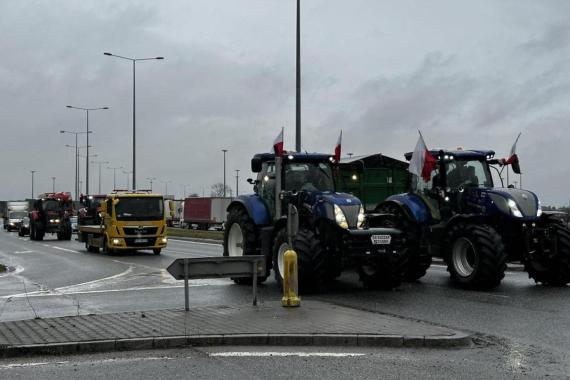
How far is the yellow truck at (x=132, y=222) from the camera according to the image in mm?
25922

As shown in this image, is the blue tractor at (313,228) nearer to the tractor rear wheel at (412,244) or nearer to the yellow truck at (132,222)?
the tractor rear wheel at (412,244)

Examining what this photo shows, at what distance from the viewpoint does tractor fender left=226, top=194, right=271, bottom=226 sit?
48.5 ft

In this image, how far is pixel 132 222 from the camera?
26.1m

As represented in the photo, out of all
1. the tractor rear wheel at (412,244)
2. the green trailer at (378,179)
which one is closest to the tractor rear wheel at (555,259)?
the tractor rear wheel at (412,244)

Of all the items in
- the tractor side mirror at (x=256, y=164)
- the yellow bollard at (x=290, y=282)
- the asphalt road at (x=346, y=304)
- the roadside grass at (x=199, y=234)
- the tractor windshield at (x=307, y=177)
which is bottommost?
the roadside grass at (x=199, y=234)

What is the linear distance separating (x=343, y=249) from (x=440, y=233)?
277 cm

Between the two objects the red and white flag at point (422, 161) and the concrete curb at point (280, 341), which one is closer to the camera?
the concrete curb at point (280, 341)

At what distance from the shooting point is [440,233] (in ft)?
46.8

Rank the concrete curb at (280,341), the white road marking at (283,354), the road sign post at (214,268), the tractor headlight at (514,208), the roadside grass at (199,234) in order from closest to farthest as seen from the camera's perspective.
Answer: the white road marking at (283,354) → the concrete curb at (280,341) → the road sign post at (214,268) → the tractor headlight at (514,208) → the roadside grass at (199,234)

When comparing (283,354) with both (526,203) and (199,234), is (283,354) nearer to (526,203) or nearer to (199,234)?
(526,203)

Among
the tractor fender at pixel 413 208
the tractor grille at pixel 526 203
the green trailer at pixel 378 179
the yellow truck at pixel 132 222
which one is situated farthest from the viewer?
the yellow truck at pixel 132 222

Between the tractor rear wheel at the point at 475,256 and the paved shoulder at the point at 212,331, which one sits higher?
the tractor rear wheel at the point at 475,256

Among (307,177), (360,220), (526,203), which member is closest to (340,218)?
(360,220)

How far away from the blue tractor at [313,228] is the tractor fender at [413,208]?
1450 millimetres
